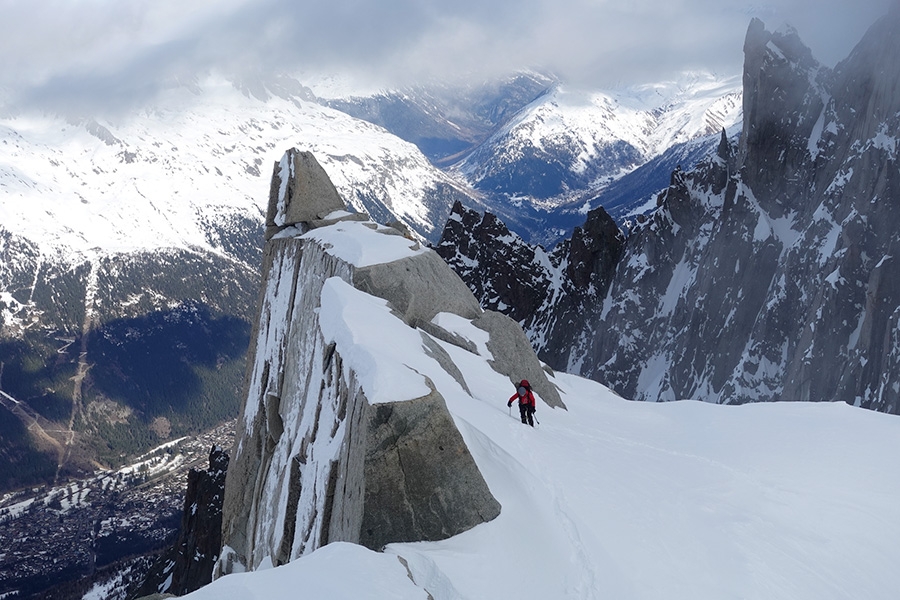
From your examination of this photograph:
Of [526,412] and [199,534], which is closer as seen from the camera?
[526,412]

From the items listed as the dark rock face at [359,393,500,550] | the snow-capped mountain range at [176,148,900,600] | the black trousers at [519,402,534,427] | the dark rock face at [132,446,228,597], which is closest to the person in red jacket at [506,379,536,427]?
the black trousers at [519,402,534,427]

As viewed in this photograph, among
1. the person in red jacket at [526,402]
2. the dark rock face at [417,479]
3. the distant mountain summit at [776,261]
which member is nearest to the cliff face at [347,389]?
the dark rock face at [417,479]

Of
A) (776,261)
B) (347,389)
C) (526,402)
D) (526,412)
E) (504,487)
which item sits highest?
(776,261)

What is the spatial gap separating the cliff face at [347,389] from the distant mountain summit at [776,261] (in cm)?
7678

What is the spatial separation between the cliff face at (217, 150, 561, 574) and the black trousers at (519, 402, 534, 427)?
9.99 ft

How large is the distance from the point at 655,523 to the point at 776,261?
119612 millimetres

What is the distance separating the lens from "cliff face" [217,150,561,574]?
62.8 feet

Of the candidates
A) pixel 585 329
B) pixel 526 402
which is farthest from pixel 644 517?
pixel 585 329

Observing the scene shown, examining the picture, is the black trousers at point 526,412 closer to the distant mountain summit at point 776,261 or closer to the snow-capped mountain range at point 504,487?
the snow-capped mountain range at point 504,487

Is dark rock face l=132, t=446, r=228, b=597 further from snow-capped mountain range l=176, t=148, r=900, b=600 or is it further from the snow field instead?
the snow field

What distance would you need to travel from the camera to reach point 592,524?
21.4m

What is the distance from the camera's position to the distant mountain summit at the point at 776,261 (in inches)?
4171

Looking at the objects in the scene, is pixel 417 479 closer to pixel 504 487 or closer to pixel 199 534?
pixel 504 487

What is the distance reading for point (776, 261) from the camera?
5103 inches
